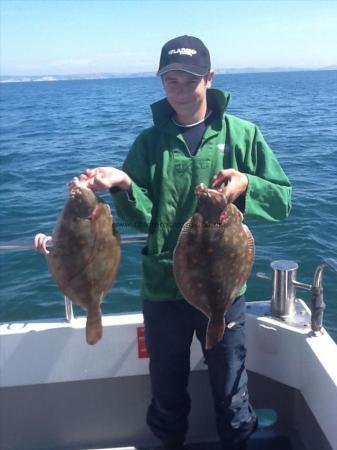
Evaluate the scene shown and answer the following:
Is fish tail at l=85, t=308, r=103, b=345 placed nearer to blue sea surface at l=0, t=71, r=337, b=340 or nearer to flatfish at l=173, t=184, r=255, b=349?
flatfish at l=173, t=184, r=255, b=349

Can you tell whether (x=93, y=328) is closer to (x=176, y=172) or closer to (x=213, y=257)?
(x=213, y=257)

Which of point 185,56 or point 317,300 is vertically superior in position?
point 185,56

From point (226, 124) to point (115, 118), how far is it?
3227 cm

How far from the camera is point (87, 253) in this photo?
2457mm

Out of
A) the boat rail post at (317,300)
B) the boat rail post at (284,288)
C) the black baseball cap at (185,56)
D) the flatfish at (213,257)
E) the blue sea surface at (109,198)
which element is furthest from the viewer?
the blue sea surface at (109,198)

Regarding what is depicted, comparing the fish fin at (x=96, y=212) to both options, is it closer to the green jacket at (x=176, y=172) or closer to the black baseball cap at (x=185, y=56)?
the green jacket at (x=176, y=172)

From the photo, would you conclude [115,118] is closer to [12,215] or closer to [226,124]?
[12,215]

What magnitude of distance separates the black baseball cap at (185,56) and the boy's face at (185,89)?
0.03 m

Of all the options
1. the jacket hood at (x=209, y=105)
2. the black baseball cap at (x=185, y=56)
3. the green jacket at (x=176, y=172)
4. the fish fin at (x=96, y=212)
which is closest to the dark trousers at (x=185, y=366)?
the green jacket at (x=176, y=172)

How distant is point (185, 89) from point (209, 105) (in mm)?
272

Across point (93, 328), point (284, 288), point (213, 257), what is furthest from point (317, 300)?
point (93, 328)

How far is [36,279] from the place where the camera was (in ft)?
30.3

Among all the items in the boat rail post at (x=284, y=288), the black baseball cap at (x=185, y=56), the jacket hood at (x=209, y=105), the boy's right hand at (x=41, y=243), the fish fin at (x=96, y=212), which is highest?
the black baseball cap at (x=185, y=56)

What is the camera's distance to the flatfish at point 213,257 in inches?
94.6
